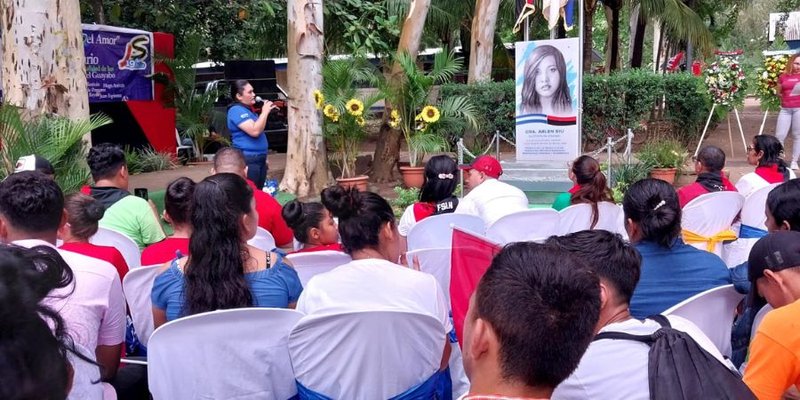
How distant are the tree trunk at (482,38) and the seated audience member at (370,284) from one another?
10.3 m

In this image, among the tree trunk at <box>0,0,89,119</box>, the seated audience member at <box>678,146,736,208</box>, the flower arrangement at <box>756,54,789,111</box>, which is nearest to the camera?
the seated audience member at <box>678,146,736,208</box>

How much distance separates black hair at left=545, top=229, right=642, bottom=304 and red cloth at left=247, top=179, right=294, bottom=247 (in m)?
2.69

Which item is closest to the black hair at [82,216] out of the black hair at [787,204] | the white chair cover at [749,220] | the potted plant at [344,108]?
the black hair at [787,204]

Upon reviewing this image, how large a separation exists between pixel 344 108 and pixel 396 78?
3.24ft

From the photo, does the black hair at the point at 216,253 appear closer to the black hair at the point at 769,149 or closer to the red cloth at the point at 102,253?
the red cloth at the point at 102,253

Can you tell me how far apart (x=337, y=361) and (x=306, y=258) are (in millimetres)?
1047

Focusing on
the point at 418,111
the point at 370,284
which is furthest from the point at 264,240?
the point at 418,111

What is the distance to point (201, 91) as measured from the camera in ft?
50.8

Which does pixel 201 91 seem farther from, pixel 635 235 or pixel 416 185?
pixel 635 235

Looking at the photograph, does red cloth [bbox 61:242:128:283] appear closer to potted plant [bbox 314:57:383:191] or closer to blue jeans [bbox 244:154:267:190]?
blue jeans [bbox 244:154:267:190]

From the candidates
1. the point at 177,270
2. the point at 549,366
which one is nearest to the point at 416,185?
the point at 177,270

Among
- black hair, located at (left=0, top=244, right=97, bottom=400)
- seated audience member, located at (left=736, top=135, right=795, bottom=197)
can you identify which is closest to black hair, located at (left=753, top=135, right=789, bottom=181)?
seated audience member, located at (left=736, top=135, right=795, bottom=197)

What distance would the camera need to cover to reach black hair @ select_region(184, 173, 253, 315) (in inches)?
109

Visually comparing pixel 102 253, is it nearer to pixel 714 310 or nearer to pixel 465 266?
pixel 465 266
